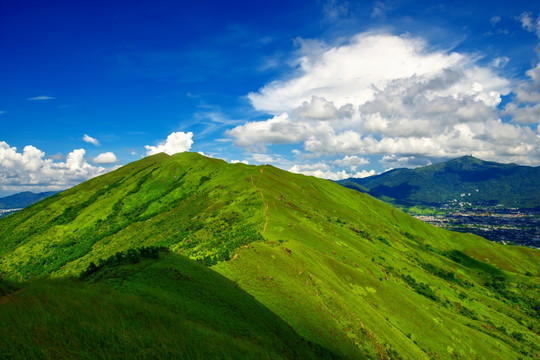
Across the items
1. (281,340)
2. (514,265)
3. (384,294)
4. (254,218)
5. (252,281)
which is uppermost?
(254,218)

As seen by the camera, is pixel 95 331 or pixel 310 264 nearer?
pixel 95 331

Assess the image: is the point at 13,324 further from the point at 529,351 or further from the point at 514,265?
the point at 514,265

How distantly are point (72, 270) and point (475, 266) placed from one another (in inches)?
9261

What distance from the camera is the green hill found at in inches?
1401

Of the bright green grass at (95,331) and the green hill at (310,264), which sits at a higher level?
the bright green grass at (95,331)

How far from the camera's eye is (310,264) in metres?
46.8

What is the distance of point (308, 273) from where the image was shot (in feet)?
140

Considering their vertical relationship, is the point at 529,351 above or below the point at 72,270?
below

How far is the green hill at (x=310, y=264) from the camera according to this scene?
117 feet

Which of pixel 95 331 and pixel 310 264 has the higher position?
pixel 95 331

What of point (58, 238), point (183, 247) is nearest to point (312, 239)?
point (183, 247)

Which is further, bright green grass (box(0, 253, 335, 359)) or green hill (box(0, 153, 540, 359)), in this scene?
green hill (box(0, 153, 540, 359))

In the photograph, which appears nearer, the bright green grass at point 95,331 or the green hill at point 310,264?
the bright green grass at point 95,331

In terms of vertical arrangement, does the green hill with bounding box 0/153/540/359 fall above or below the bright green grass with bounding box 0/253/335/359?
below
